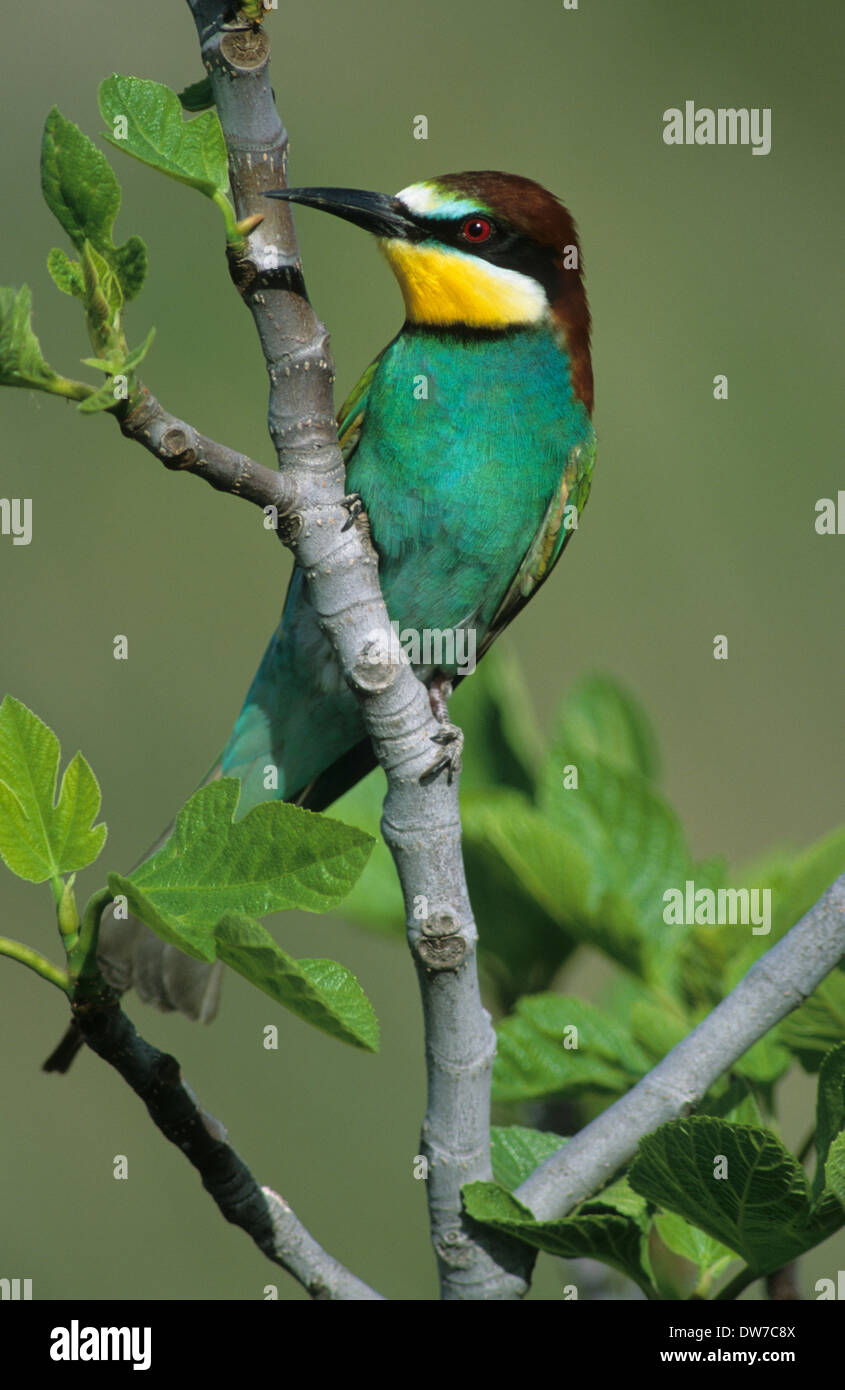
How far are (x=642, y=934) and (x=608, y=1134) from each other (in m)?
0.45

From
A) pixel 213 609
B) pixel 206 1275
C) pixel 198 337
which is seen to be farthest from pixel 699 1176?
pixel 198 337

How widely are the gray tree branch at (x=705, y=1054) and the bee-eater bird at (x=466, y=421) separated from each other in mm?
917

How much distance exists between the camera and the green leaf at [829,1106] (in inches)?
46.7

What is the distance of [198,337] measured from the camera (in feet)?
16.6

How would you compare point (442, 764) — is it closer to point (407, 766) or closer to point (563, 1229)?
point (407, 766)

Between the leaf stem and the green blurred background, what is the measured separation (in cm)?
279

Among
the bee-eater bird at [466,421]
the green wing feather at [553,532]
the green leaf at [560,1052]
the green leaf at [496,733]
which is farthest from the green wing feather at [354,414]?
the green leaf at [560,1052]

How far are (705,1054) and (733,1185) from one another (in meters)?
0.12

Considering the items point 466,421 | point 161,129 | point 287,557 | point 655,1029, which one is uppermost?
point 287,557

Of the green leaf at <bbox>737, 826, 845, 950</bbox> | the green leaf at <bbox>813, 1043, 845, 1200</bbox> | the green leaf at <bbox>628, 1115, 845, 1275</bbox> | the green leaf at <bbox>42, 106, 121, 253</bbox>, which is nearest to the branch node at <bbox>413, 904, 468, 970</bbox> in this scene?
the green leaf at <bbox>628, 1115, 845, 1275</bbox>

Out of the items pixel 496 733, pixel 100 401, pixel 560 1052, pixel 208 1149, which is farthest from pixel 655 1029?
pixel 100 401

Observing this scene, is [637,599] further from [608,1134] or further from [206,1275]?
[608,1134]

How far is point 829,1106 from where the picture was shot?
3.96 ft

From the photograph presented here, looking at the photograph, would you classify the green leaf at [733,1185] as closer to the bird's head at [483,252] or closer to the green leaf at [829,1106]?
the green leaf at [829,1106]
